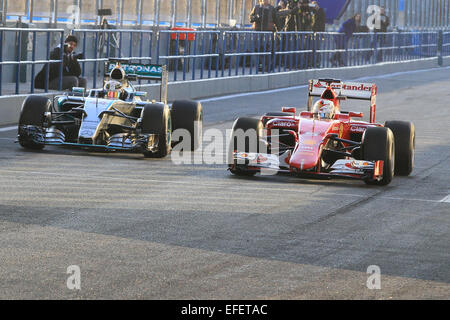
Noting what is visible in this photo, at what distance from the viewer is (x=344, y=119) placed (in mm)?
13391

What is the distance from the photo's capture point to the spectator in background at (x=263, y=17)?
31562 millimetres

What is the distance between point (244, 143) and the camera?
12.7m

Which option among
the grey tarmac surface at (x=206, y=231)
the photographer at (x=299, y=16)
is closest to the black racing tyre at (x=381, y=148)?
the grey tarmac surface at (x=206, y=231)

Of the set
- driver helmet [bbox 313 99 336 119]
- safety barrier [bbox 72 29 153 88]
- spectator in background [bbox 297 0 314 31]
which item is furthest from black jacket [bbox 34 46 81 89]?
spectator in background [bbox 297 0 314 31]

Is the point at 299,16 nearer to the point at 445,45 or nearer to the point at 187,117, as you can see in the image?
the point at 187,117

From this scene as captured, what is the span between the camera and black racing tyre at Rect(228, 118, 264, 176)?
12.6 metres

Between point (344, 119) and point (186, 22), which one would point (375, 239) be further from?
point (186, 22)

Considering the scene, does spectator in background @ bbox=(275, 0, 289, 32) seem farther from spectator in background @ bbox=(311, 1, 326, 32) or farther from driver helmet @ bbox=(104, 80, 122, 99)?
driver helmet @ bbox=(104, 80, 122, 99)

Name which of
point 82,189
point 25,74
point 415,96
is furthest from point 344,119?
point 415,96

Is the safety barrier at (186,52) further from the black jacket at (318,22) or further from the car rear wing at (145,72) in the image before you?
the car rear wing at (145,72)

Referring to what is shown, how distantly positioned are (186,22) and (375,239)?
82.3 ft

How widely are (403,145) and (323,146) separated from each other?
113 centimetres

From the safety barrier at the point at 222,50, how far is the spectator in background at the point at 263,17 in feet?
1.78
